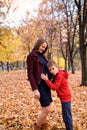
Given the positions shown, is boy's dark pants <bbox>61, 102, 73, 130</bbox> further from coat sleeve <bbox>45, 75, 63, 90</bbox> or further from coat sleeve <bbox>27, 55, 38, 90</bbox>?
coat sleeve <bbox>27, 55, 38, 90</bbox>

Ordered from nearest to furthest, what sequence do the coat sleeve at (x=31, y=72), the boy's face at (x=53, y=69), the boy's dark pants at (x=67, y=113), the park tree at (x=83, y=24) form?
the coat sleeve at (x=31, y=72) → the boy's face at (x=53, y=69) → the boy's dark pants at (x=67, y=113) → the park tree at (x=83, y=24)

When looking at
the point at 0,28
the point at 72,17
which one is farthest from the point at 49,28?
the point at 0,28

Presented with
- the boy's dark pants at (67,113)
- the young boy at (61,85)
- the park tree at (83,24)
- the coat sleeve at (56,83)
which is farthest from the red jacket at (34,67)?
the park tree at (83,24)

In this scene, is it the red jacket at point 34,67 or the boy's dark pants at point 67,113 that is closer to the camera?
the red jacket at point 34,67

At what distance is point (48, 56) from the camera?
4234cm

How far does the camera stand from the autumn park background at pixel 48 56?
26.1ft

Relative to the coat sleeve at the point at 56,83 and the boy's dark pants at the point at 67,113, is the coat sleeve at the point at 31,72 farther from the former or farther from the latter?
the boy's dark pants at the point at 67,113

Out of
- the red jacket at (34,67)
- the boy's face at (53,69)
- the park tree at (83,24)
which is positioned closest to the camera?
the red jacket at (34,67)

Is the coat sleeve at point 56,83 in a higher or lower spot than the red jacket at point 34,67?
lower

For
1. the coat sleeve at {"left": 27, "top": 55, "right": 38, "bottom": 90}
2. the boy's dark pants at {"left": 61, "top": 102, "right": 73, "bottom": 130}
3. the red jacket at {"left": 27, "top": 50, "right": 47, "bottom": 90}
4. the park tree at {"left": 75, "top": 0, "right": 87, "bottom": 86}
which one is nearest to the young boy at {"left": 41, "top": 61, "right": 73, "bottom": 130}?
the boy's dark pants at {"left": 61, "top": 102, "right": 73, "bottom": 130}

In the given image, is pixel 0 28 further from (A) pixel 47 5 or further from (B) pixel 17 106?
(A) pixel 47 5

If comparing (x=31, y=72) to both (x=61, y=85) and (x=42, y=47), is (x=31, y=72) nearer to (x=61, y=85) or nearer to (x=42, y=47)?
(x=42, y=47)

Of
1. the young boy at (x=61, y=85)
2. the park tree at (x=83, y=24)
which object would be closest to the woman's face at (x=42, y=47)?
the young boy at (x=61, y=85)

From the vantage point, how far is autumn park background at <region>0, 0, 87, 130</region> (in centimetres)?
795
